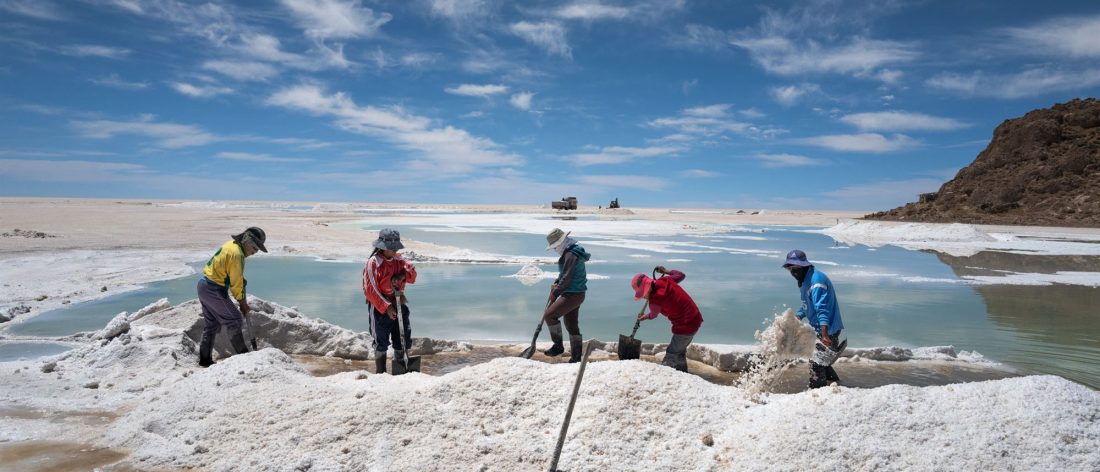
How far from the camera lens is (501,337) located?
7.41 m

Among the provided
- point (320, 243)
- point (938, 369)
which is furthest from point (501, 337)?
point (320, 243)

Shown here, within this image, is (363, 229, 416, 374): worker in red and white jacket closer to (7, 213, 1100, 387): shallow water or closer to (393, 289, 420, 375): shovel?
(393, 289, 420, 375): shovel

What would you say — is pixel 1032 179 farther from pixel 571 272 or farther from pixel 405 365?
pixel 405 365

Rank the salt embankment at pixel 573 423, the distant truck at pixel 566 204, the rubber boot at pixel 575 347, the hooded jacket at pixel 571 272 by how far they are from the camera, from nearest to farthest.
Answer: the salt embankment at pixel 573 423
the hooded jacket at pixel 571 272
the rubber boot at pixel 575 347
the distant truck at pixel 566 204

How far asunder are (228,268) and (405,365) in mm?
1781

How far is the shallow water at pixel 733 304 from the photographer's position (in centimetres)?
740

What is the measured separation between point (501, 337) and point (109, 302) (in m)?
6.14

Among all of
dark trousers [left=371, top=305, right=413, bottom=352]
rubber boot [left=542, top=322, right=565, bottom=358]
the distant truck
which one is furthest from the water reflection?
the distant truck

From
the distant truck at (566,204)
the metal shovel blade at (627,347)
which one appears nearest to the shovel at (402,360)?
the metal shovel blade at (627,347)

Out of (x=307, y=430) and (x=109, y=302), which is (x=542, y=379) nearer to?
(x=307, y=430)

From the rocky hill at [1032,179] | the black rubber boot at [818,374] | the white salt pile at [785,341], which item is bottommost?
the black rubber boot at [818,374]

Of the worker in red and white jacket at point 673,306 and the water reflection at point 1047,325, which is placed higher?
the worker in red and white jacket at point 673,306

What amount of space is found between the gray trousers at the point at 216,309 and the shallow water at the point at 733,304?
223 centimetres

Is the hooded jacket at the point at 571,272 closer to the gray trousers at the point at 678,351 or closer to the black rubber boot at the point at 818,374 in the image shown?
the gray trousers at the point at 678,351
